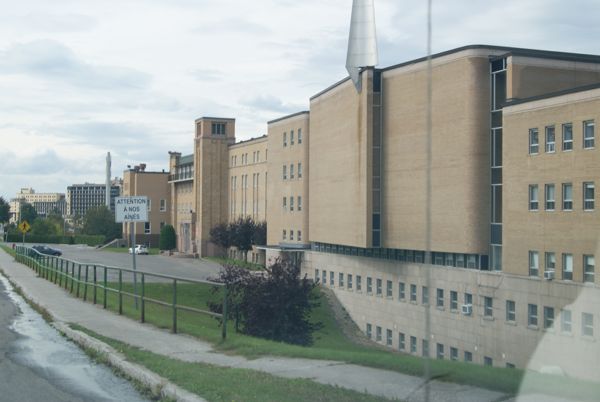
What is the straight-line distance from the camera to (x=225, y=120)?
311 feet

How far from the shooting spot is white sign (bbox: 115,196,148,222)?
79.0 feet

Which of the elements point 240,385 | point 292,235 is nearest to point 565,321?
point 240,385

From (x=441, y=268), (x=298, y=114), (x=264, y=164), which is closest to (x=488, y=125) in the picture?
(x=441, y=268)

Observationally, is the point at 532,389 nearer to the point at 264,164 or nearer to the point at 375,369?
the point at 375,369

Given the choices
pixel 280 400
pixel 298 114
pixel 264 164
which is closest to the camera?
pixel 280 400

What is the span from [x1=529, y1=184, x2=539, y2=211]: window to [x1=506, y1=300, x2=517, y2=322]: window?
179 inches

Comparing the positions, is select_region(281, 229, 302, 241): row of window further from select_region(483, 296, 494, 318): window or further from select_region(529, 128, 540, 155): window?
select_region(529, 128, 540, 155): window

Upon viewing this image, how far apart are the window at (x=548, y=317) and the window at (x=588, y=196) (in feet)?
16.2

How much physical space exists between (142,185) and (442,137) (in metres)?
74.7

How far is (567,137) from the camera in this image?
111 ft

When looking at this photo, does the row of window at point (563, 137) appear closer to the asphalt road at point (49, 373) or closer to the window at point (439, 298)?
the window at point (439, 298)

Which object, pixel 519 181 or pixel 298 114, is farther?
pixel 298 114

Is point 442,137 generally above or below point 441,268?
above

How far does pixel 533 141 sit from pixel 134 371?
29.2 metres
